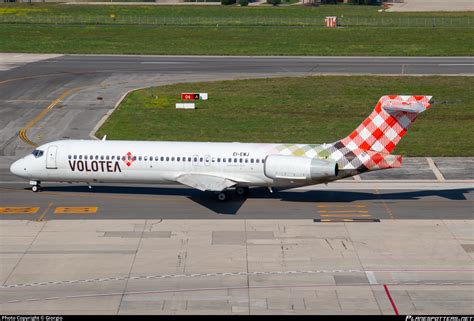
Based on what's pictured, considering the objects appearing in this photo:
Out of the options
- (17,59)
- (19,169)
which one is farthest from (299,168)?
(17,59)

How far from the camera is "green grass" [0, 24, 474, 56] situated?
109 m

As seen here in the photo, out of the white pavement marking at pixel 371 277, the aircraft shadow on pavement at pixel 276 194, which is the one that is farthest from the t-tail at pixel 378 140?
the white pavement marking at pixel 371 277

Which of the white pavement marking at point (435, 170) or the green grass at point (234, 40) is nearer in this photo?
the white pavement marking at point (435, 170)

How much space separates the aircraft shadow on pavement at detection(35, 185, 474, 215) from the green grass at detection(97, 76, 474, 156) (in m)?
9.34

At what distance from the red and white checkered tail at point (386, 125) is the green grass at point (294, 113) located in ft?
41.4

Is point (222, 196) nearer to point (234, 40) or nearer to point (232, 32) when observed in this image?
point (234, 40)

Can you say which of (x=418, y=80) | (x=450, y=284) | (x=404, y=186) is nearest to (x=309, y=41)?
(x=418, y=80)

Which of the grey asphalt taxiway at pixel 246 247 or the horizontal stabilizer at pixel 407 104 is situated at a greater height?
the horizontal stabilizer at pixel 407 104

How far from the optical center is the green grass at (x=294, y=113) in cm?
6550

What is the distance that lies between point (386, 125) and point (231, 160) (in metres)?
9.24

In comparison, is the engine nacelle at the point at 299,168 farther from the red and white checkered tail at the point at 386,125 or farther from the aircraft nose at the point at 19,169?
the aircraft nose at the point at 19,169

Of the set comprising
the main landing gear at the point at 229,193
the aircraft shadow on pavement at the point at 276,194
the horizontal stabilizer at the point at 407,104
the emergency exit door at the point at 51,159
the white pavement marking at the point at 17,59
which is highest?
the horizontal stabilizer at the point at 407,104

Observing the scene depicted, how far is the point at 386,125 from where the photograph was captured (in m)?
48.0

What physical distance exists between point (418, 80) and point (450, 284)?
53.0 m
